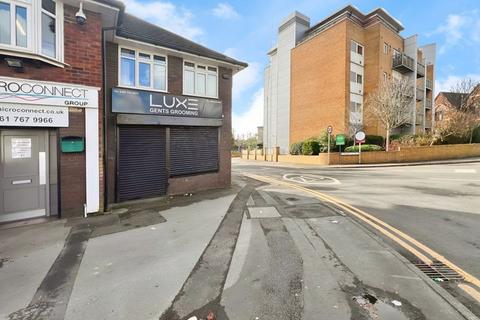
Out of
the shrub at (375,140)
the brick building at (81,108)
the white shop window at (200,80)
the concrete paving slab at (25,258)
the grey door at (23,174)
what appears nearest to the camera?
the concrete paving slab at (25,258)

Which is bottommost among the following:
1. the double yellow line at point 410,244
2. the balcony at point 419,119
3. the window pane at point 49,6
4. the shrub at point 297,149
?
the double yellow line at point 410,244

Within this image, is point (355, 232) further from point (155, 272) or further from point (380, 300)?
point (155, 272)

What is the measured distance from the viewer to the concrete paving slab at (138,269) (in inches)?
126

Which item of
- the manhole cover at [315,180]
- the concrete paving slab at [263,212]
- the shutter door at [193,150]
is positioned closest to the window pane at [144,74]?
the shutter door at [193,150]

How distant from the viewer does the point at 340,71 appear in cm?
3106

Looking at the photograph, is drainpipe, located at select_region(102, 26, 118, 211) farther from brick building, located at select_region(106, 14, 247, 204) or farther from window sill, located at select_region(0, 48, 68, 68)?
window sill, located at select_region(0, 48, 68, 68)

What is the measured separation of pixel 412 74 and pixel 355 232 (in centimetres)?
3991

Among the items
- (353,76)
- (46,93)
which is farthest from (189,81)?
(353,76)

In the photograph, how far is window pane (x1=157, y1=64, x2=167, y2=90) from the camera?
977cm

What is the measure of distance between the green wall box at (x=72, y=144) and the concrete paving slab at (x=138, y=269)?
9.19ft

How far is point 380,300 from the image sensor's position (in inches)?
128

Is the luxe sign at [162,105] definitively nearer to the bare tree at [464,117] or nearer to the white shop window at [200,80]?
the white shop window at [200,80]

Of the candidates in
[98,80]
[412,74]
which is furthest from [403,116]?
[98,80]

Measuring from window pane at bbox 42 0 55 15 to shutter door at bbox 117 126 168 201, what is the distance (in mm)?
3527
